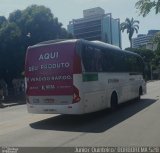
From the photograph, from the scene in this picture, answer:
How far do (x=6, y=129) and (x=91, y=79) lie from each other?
373cm

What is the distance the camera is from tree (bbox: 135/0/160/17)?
14252 millimetres

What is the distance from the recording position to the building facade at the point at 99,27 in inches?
4168

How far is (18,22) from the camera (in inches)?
1705

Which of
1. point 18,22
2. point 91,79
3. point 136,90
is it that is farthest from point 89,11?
point 91,79

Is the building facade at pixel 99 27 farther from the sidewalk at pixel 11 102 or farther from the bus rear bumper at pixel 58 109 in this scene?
the bus rear bumper at pixel 58 109

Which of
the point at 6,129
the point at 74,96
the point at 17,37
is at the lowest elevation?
the point at 6,129

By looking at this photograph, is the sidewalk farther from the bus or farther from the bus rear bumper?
the bus rear bumper

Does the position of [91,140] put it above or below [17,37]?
below

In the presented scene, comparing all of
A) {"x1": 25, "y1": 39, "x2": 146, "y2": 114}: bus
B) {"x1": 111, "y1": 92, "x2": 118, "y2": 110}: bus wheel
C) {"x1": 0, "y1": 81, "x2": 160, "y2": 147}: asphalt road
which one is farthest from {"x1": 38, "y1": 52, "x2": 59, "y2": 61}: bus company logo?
{"x1": 111, "y1": 92, "x2": 118, "y2": 110}: bus wheel

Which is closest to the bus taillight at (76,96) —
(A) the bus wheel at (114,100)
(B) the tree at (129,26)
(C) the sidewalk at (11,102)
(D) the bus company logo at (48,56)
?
(D) the bus company logo at (48,56)

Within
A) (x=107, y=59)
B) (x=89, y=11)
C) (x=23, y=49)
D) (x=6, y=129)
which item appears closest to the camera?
(x=6, y=129)

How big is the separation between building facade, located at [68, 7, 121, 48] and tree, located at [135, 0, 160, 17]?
86808 millimetres

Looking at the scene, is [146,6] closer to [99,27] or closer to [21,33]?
[21,33]

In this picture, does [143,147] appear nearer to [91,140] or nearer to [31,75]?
[91,140]
